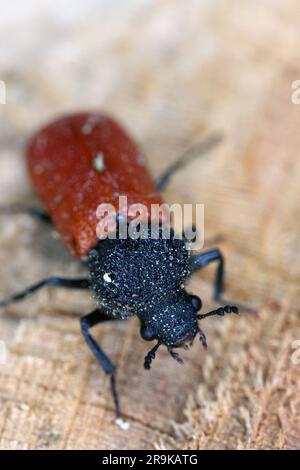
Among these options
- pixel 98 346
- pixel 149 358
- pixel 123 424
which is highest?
pixel 149 358

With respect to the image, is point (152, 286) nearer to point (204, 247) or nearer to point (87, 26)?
point (204, 247)

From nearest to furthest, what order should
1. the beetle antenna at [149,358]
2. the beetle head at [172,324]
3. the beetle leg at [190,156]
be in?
the beetle antenna at [149,358], the beetle head at [172,324], the beetle leg at [190,156]

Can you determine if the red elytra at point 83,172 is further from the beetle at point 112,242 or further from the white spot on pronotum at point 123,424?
the white spot on pronotum at point 123,424

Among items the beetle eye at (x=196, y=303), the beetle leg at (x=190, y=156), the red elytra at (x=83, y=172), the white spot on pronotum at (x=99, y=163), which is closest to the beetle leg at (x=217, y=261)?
the beetle eye at (x=196, y=303)

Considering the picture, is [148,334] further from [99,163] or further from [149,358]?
[99,163]

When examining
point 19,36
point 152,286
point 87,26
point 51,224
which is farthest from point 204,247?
point 19,36

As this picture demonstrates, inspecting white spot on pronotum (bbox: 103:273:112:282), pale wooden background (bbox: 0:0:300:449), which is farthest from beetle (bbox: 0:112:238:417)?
pale wooden background (bbox: 0:0:300:449)

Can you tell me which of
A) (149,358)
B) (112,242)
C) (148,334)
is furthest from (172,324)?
(112,242)
